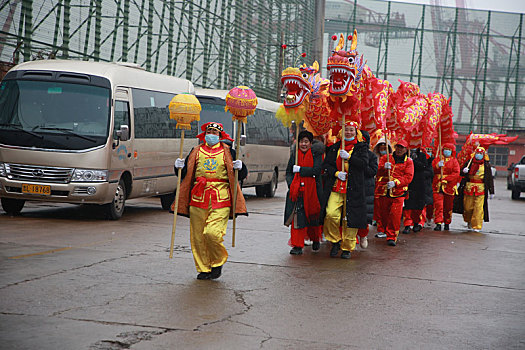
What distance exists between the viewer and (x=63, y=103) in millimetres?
13141

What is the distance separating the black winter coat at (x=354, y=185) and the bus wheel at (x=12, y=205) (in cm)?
615

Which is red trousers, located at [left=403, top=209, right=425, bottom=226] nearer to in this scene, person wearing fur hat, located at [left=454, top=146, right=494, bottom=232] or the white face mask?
person wearing fur hat, located at [left=454, top=146, right=494, bottom=232]

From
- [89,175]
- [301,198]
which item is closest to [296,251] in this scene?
[301,198]

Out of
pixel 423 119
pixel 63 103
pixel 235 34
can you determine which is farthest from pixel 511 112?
pixel 63 103

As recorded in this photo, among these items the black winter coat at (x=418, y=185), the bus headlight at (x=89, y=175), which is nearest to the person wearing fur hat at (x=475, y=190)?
the black winter coat at (x=418, y=185)

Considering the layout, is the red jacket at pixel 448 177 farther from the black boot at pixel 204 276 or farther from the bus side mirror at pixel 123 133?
the black boot at pixel 204 276

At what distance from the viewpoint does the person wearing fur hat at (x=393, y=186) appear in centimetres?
1220

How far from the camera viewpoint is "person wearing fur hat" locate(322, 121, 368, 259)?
1012cm

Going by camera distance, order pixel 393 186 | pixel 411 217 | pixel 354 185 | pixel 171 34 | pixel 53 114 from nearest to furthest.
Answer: pixel 354 185 < pixel 393 186 < pixel 53 114 < pixel 411 217 < pixel 171 34

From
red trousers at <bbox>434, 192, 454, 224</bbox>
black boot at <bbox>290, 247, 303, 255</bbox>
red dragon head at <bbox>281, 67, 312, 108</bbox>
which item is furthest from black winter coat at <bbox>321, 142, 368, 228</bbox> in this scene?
red trousers at <bbox>434, 192, 454, 224</bbox>

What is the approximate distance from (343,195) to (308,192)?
0.49 meters

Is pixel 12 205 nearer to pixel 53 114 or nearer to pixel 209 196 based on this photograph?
pixel 53 114

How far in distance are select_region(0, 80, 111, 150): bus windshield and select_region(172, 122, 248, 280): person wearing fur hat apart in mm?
5268

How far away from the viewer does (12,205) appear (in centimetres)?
1356
